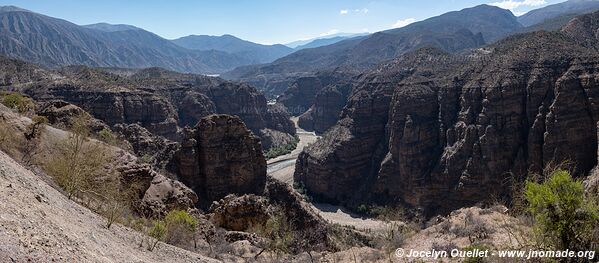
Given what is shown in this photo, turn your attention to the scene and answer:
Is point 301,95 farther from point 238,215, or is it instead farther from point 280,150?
point 238,215

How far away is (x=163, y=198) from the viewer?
27.4m

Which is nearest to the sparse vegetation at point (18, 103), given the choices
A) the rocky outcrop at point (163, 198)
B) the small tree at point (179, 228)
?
the rocky outcrop at point (163, 198)

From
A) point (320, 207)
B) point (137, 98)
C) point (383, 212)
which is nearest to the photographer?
point (383, 212)

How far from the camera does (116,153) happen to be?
27188 mm

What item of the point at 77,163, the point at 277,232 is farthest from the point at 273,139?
the point at 77,163

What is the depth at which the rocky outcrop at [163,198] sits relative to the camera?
26.1 metres

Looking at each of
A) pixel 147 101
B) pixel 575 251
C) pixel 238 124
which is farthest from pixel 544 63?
pixel 147 101

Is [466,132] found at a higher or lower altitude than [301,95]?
higher

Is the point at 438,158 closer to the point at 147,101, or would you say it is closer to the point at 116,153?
the point at 116,153

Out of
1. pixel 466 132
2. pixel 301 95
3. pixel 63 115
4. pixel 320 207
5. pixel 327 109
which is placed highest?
pixel 63 115

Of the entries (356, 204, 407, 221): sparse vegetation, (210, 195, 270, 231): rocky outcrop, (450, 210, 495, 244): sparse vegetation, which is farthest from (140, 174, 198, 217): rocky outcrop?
(356, 204, 407, 221): sparse vegetation

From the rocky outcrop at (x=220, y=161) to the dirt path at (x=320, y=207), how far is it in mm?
14112

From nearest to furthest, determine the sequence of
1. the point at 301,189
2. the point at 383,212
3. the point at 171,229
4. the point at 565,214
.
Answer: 1. the point at 565,214
2. the point at 171,229
3. the point at 383,212
4. the point at 301,189

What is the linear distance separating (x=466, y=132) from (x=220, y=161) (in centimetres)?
3194
